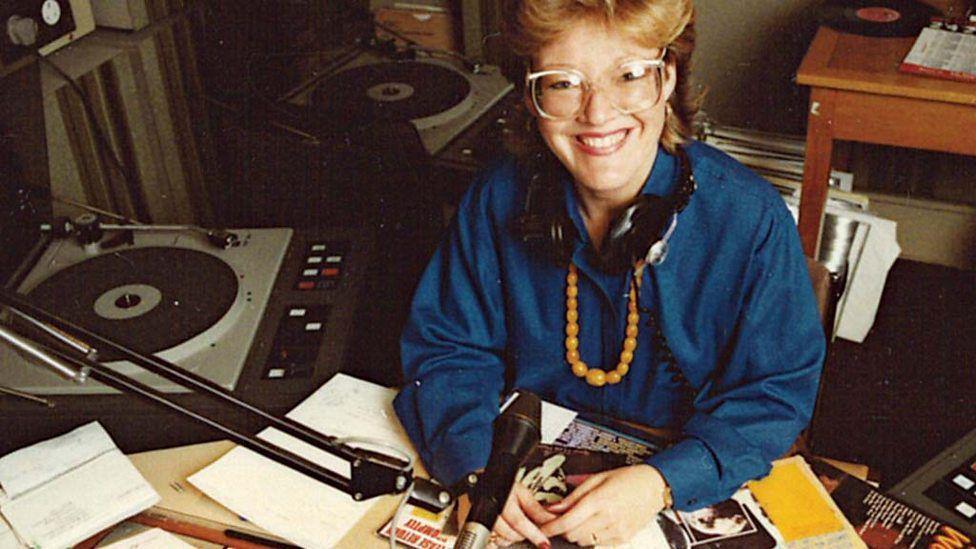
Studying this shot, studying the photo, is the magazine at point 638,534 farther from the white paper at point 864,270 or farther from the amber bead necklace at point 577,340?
the white paper at point 864,270

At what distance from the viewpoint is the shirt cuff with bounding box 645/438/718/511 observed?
3.44 feet

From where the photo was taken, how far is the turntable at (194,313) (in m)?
1.25

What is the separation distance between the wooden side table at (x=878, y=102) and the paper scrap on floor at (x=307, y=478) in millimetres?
1219

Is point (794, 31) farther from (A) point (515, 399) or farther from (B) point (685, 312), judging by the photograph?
(A) point (515, 399)

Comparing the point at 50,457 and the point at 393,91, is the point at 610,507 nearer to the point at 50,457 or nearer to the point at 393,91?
the point at 50,457

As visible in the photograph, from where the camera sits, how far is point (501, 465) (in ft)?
2.41

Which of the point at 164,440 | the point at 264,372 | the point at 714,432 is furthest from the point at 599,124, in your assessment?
the point at 164,440

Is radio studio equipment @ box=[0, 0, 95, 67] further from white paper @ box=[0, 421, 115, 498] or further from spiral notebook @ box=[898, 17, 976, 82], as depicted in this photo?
spiral notebook @ box=[898, 17, 976, 82]

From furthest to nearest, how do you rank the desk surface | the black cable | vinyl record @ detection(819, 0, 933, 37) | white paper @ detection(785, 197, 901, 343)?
white paper @ detection(785, 197, 901, 343)
vinyl record @ detection(819, 0, 933, 37)
the desk surface
the black cable

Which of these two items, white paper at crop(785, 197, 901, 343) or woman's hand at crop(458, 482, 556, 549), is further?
white paper at crop(785, 197, 901, 343)

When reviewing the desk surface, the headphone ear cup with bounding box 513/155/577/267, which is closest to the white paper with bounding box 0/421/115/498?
the headphone ear cup with bounding box 513/155/577/267

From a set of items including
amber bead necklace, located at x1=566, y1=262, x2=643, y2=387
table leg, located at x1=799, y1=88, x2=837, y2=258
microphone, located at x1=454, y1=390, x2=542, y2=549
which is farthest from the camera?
table leg, located at x1=799, y1=88, x2=837, y2=258

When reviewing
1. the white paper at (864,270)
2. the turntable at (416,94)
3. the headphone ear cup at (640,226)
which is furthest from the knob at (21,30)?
the white paper at (864,270)

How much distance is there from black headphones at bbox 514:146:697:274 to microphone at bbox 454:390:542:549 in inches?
16.1
